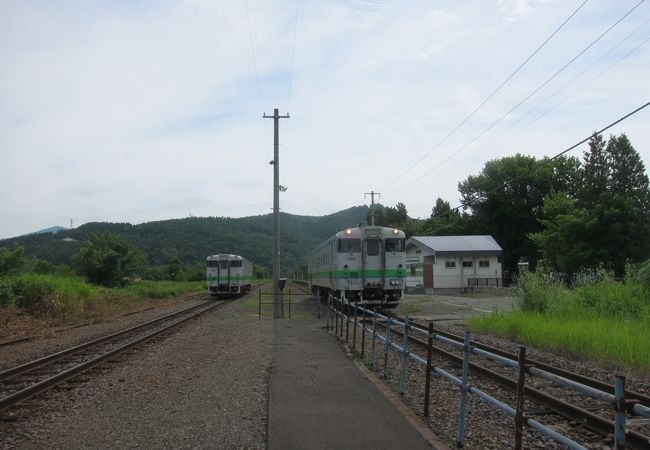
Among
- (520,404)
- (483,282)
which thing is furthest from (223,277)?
(520,404)

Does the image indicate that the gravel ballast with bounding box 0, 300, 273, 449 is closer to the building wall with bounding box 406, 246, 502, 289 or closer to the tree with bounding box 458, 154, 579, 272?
the building wall with bounding box 406, 246, 502, 289

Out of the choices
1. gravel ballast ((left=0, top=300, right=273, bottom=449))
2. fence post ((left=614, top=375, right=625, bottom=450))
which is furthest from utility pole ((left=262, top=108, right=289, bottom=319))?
fence post ((left=614, top=375, right=625, bottom=450))

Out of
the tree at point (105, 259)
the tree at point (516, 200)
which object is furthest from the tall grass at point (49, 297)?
the tree at point (516, 200)

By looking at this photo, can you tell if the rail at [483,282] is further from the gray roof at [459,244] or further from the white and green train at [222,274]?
the white and green train at [222,274]

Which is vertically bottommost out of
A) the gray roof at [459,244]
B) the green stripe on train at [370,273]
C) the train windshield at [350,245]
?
the green stripe on train at [370,273]

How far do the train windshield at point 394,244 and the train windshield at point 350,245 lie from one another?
1.10 meters

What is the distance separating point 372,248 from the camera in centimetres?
2044

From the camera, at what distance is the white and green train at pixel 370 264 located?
20.1 metres

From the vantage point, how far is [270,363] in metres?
9.69

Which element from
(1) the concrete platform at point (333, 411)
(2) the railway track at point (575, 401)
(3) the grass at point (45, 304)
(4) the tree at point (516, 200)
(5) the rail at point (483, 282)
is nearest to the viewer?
(1) the concrete platform at point (333, 411)

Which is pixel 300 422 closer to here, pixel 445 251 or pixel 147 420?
pixel 147 420

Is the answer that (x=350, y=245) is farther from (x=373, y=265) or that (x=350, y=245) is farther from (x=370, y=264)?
(x=373, y=265)

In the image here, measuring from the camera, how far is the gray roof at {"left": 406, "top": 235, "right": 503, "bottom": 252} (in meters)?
41.0

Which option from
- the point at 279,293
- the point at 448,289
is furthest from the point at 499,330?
the point at 448,289
